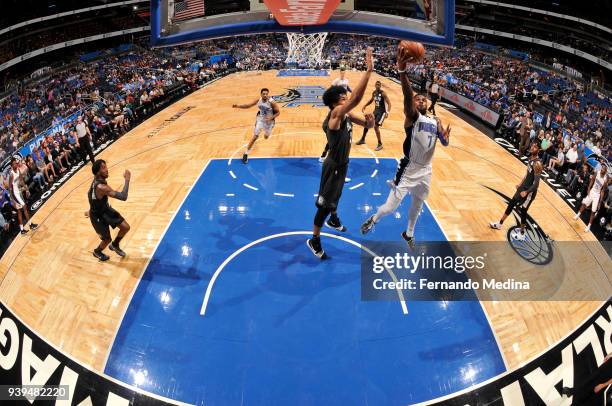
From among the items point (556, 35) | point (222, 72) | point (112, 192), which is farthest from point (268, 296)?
point (556, 35)

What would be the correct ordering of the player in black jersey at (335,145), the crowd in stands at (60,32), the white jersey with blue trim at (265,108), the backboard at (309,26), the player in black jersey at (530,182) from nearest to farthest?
1. the player in black jersey at (335,145)
2. the backboard at (309,26)
3. the player in black jersey at (530,182)
4. the white jersey with blue trim at (265,108)
5. the crowd in stands at (60,32)

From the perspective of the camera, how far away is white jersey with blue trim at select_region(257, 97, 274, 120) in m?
9.46

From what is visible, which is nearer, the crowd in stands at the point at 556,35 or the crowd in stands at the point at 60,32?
the crowd in stands at the point at 556,35

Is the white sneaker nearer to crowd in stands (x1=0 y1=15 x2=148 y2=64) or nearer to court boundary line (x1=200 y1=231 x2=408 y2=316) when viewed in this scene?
court boundary line (x1=200 y1=231 x2=408 y2=316)

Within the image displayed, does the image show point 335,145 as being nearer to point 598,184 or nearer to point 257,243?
point 257,243

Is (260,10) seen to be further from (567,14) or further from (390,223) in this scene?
(567,14)

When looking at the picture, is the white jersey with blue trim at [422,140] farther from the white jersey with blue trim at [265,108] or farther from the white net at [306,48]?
the white net at [306,48]

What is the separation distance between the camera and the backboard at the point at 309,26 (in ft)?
19.1

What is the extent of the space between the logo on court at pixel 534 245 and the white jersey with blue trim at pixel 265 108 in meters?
6.16

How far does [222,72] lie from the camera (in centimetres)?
2692

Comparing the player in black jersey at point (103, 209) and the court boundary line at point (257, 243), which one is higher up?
the player in black jersey at point (103, 209)

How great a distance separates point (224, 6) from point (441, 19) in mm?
3811

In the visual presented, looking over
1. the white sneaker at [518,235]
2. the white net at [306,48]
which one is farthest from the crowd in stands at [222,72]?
the white net at [306,48]

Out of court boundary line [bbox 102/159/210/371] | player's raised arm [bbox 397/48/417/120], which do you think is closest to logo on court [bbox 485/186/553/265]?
player's raised arm [bbox 397/48/417/120]
